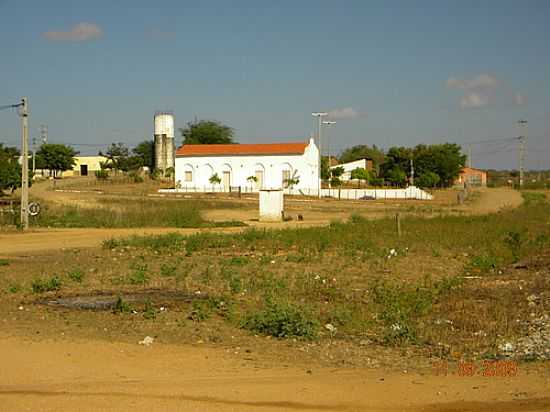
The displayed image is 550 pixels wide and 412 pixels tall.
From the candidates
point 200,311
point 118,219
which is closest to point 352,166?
point 118,219

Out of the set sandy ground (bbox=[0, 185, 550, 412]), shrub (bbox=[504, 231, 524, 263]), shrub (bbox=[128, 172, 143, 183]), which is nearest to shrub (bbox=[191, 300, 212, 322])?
sandy ground (bbox=[0, 185, 550, 412])

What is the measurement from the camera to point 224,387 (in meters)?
7.87

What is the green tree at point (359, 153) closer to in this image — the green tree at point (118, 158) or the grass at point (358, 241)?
the green tree at point (118, 158)

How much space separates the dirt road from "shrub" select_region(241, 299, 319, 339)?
3.96 feet

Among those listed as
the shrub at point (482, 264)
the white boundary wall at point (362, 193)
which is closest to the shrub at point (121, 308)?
the shrub at point (482, 264)

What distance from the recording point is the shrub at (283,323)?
10.5 meters

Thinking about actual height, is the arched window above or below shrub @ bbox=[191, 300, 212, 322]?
above

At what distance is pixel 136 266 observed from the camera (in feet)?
61.2

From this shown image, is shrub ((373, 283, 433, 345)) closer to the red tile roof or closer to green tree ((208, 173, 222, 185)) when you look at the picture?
the red tile roof

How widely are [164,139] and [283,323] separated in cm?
9956

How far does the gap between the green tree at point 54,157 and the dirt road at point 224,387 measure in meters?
110

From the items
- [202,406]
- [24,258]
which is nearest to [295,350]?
[202,406]

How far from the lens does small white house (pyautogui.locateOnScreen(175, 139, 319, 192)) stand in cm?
8144

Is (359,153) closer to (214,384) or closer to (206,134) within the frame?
(206,134)
